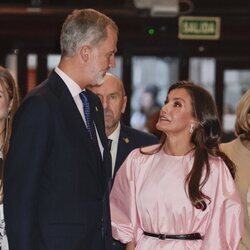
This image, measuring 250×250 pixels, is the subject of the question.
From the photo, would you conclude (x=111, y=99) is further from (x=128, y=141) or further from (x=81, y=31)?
(x=81, y=31)

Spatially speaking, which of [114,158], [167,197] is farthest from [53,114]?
[114,158]

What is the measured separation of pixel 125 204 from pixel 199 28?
5976 mm

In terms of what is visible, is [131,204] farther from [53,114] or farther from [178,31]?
[178,31]

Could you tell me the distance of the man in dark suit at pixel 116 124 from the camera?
4.83 m

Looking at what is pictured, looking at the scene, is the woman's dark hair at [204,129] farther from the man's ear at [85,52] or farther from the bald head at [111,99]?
the bald head at [111,99]

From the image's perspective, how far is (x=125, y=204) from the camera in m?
4.11

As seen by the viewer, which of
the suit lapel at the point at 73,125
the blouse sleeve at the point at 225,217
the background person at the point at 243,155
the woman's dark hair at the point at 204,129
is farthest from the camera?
the background person at the point at 243,155

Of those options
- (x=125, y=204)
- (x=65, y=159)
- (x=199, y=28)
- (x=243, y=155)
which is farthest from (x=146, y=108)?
(x=65, y=159)

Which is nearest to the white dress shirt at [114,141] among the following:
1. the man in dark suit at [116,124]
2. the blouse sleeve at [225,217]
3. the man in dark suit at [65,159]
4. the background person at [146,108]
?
the man in dark suit at [116,124]

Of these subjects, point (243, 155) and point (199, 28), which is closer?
point (243, 155)

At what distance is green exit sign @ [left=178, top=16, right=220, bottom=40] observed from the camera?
9.74m

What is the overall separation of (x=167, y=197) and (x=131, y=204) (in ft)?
0.79

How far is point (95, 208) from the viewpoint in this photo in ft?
11.6

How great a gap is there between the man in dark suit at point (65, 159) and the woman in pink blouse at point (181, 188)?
35cm
